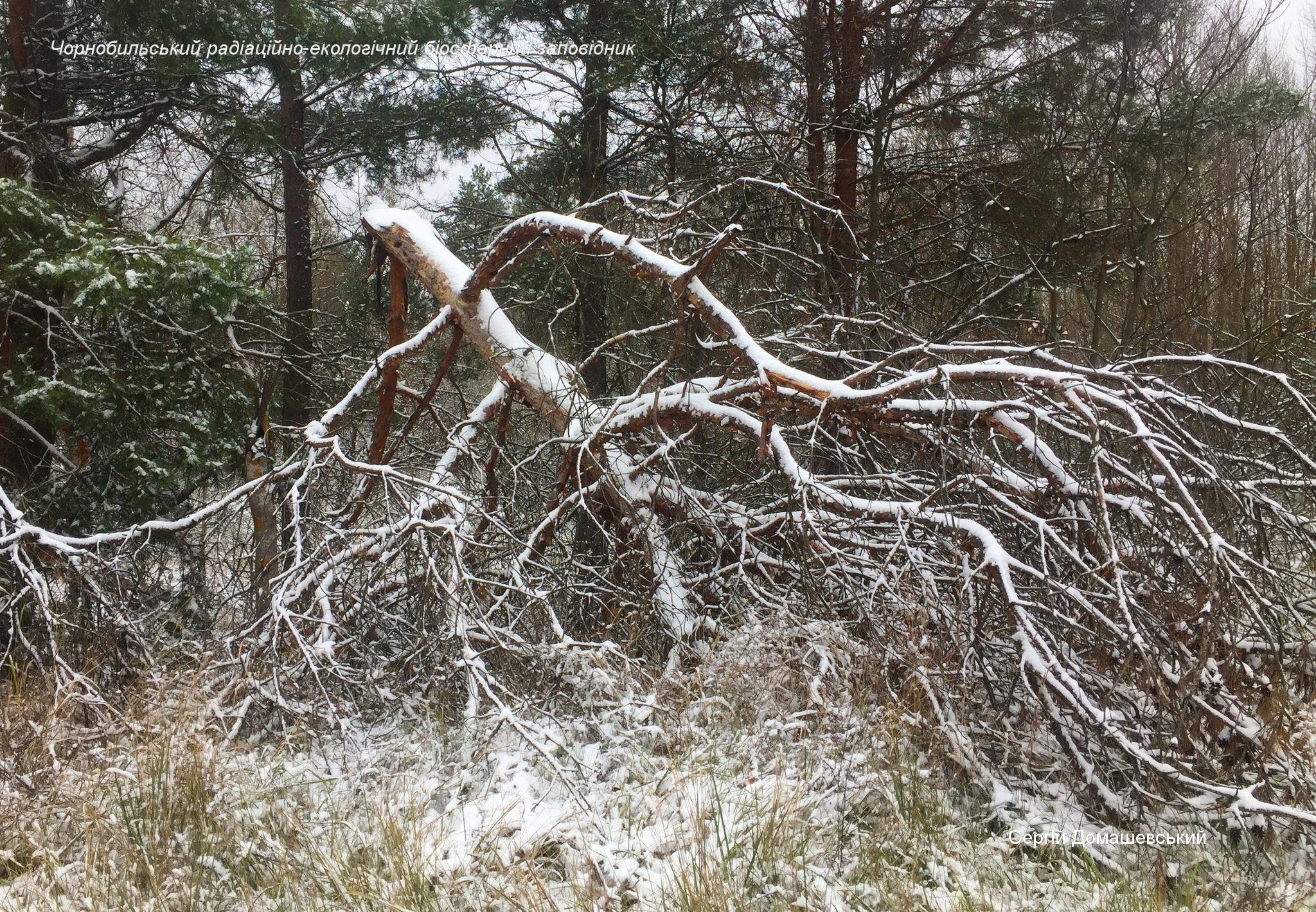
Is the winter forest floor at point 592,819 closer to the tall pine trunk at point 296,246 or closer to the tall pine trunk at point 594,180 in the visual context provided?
the tall pine trunk at point 296,246

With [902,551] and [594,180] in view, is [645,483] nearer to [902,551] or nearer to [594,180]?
[902,551]

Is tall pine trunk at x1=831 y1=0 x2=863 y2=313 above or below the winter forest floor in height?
above

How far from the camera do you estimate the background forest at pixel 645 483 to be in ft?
9.53

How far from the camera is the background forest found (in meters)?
2.91

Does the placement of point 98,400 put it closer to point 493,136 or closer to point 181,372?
point 181,372

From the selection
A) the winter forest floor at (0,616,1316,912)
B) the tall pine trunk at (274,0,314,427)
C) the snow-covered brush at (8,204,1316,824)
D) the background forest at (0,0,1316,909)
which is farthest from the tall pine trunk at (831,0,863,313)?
the tall pine trunk at (274,0,314,427)

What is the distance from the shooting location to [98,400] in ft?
17.7

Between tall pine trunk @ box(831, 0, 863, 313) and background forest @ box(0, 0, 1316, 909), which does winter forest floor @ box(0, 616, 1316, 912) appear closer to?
background forest @ box(0, 0, 1316, 909)

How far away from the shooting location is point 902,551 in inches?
156

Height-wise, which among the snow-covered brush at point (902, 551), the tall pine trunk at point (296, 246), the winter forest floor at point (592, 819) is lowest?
the winter forest floor at point (592, 819)

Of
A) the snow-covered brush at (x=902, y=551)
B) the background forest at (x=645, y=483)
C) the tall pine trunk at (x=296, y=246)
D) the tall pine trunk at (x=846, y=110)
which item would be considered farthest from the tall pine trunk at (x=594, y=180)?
the snow-covered brush at (x=902, y=551)

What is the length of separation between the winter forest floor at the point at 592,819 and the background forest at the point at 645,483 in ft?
0.07

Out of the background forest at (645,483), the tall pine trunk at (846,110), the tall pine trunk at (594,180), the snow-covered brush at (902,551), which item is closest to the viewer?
the background forest at (645,483)

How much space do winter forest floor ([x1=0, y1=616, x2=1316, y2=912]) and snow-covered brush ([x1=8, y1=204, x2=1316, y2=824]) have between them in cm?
21
